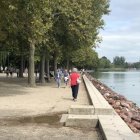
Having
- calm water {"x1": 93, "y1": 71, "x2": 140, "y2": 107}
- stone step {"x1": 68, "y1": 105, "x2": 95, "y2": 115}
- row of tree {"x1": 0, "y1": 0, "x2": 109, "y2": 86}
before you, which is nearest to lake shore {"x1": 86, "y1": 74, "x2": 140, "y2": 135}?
stone step {"x1": 68, "y1": 105, "x2": 95, "y2": 115}

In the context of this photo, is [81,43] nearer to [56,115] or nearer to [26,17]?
[26,17]

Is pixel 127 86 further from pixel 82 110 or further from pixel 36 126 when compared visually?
pixel 36 126

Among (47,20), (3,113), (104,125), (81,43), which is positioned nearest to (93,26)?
(81,43)

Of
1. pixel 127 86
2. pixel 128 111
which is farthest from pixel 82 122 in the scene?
pixel 127 86

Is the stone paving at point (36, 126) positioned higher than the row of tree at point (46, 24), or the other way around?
the row of tree at point (46, 24)

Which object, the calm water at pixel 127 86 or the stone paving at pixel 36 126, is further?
the calm water at pixel 127 86

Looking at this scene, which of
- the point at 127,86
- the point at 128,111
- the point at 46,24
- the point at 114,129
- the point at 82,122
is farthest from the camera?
the point at 127,86

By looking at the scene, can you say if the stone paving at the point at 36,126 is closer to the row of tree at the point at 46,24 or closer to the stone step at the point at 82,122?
the stone step at the point at 82,122

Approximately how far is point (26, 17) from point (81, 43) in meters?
14.9

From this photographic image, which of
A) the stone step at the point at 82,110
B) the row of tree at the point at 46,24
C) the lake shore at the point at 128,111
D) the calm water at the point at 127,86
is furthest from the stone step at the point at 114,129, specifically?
the calm water at the point at 127,86

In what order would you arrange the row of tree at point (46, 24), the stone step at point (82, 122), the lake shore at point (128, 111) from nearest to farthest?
1. the stone step at point (82, 122)
2. the lake shore at point (128, 111)
3. the row of tree at point (46, 24)

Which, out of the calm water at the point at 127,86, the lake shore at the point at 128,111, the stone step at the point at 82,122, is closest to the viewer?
the stone step at the point at 82,122

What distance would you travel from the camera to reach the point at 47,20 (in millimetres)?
31641

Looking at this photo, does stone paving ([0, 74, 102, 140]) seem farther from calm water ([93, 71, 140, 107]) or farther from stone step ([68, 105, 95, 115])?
calm water ([93, 71, 140, 107])
